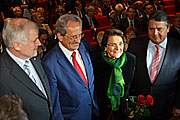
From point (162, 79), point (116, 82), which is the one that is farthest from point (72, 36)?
point (162, 79)

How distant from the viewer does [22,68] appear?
1.62 metres

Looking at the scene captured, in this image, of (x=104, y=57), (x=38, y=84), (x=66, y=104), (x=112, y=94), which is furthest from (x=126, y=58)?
(x=38, y=84)

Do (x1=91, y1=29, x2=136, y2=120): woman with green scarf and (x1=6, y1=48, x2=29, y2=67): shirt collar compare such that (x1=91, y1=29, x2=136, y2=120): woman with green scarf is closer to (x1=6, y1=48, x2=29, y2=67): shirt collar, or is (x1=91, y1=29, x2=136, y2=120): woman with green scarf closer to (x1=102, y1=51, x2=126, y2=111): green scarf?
(x1=102, y1=51, x2=126, y2=111): green scarf

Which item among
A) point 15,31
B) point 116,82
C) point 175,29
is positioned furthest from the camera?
point 175,29

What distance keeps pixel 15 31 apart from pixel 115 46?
37.5 inches

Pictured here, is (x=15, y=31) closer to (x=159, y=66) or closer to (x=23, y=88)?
(x=23, y=88)

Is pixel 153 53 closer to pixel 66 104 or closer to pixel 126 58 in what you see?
pixel 126 58

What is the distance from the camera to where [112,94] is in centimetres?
206

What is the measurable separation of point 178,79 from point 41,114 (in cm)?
156

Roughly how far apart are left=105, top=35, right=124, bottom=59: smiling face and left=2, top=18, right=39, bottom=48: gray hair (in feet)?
2.66

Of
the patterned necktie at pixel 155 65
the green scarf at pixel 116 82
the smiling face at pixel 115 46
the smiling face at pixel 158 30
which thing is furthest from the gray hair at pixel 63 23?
the patterned necktie at pixel 155 65

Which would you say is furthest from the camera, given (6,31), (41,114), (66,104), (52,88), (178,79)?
(178,79)

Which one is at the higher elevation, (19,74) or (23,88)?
(19,74)

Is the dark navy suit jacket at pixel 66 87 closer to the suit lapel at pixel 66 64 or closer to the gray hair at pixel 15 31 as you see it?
the suit lapel at pixel 66 64
